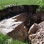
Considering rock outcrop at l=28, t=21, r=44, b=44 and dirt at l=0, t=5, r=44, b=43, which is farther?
dirt at l=0, t=5, r=44, b=43

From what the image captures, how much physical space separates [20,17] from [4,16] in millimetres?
917

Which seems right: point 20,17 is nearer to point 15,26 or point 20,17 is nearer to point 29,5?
point 29,5

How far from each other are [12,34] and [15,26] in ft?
2.25

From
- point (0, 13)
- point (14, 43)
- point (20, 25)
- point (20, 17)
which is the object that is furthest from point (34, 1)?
point (14, 43)

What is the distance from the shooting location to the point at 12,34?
8.18 m

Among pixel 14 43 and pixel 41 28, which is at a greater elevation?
pixel 14 43

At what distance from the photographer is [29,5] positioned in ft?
41.6

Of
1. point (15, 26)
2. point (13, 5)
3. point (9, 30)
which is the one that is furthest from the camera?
point (13, 5)

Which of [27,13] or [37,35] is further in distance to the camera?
[27,13]

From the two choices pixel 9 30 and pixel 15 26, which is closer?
pixel 9 30

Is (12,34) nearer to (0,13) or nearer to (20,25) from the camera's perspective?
(20,25)

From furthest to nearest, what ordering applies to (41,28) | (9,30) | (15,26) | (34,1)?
1. (34,1)
2. (41,28)
3. (15,26)
4. (9,30)

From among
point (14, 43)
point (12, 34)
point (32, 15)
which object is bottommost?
point (32, 15)

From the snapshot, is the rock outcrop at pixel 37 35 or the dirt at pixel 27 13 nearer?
the rock outcrop at pixel 37 35
